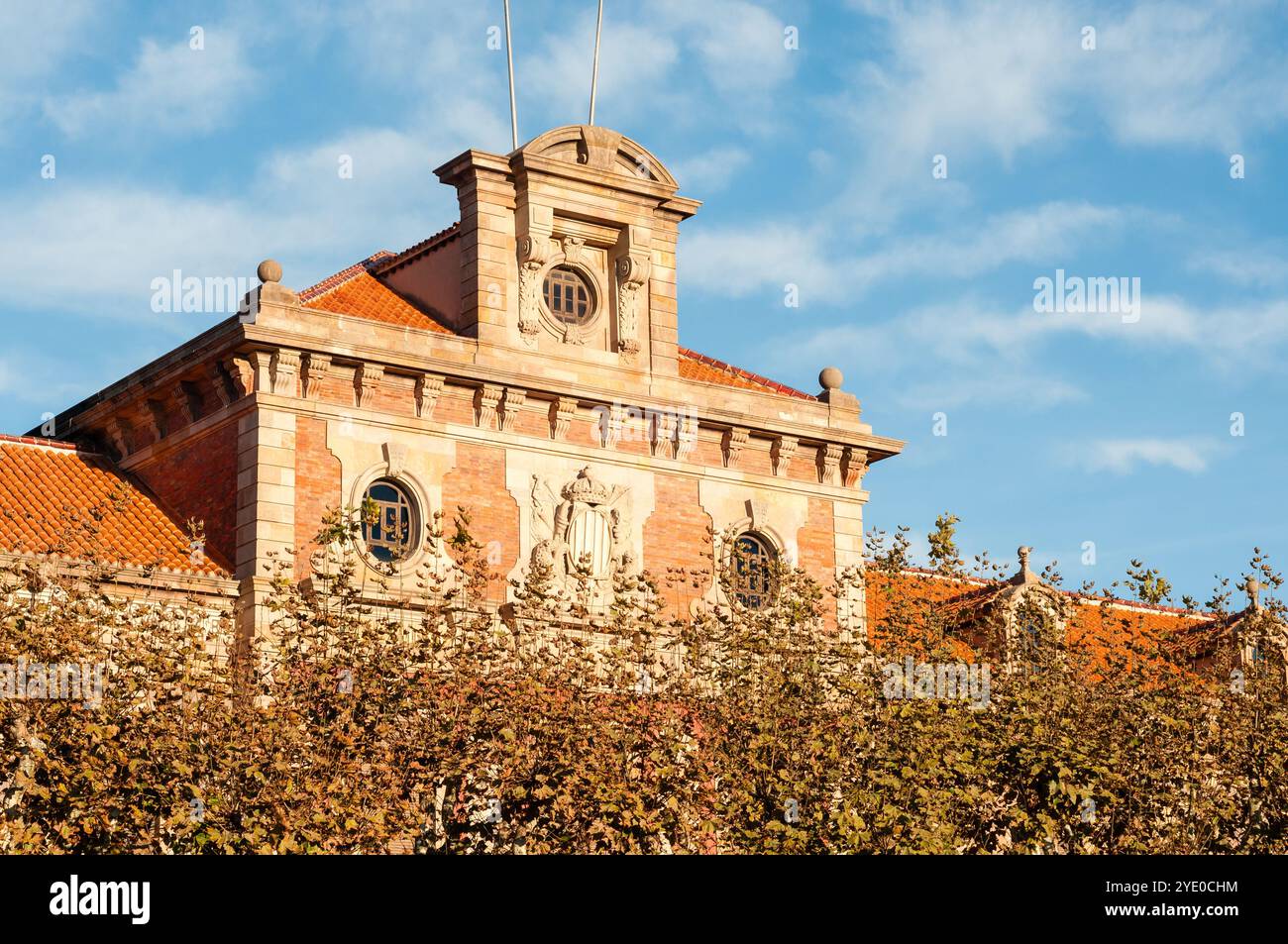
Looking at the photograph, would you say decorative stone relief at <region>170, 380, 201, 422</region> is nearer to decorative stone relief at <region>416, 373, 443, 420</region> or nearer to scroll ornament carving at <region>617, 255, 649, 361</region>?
decorative stone relief at <region>416, 373, 443, 420</region>

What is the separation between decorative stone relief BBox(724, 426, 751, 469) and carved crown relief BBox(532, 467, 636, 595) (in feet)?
7.58

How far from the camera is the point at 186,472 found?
1232 inches

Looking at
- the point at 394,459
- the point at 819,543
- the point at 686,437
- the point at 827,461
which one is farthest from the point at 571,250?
the point at 819,543

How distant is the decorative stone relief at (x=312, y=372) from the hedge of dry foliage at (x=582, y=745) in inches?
130

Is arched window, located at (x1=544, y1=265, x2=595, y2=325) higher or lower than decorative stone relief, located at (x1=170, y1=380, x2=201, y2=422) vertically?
higher

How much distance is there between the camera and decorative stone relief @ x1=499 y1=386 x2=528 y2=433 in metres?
31.6

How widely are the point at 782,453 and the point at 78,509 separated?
1116cm

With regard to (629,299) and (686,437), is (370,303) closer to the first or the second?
(629,299)

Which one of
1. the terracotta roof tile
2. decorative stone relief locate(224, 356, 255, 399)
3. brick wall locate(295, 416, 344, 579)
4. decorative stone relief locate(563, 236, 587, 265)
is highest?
decorative stone relief locate(563, 236, 587, 265)

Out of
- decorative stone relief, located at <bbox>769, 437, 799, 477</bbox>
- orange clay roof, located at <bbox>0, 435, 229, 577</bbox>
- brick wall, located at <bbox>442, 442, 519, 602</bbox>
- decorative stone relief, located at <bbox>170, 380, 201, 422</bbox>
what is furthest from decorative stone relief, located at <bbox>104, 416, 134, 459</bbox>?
decorative stone relief, located at <bbox>769, 437, 799, 477</bbox>

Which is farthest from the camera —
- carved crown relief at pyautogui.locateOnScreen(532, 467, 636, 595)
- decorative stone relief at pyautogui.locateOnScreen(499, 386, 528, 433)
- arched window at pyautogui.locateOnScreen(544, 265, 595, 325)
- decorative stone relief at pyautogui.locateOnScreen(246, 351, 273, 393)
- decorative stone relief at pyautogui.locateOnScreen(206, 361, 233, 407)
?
arched window at pyautogui.locateOnScreen(544, 265, 595, 325)

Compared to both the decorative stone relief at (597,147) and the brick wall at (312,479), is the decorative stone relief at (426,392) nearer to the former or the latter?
the brick wall at (312,479)

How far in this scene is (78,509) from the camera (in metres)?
29.9
